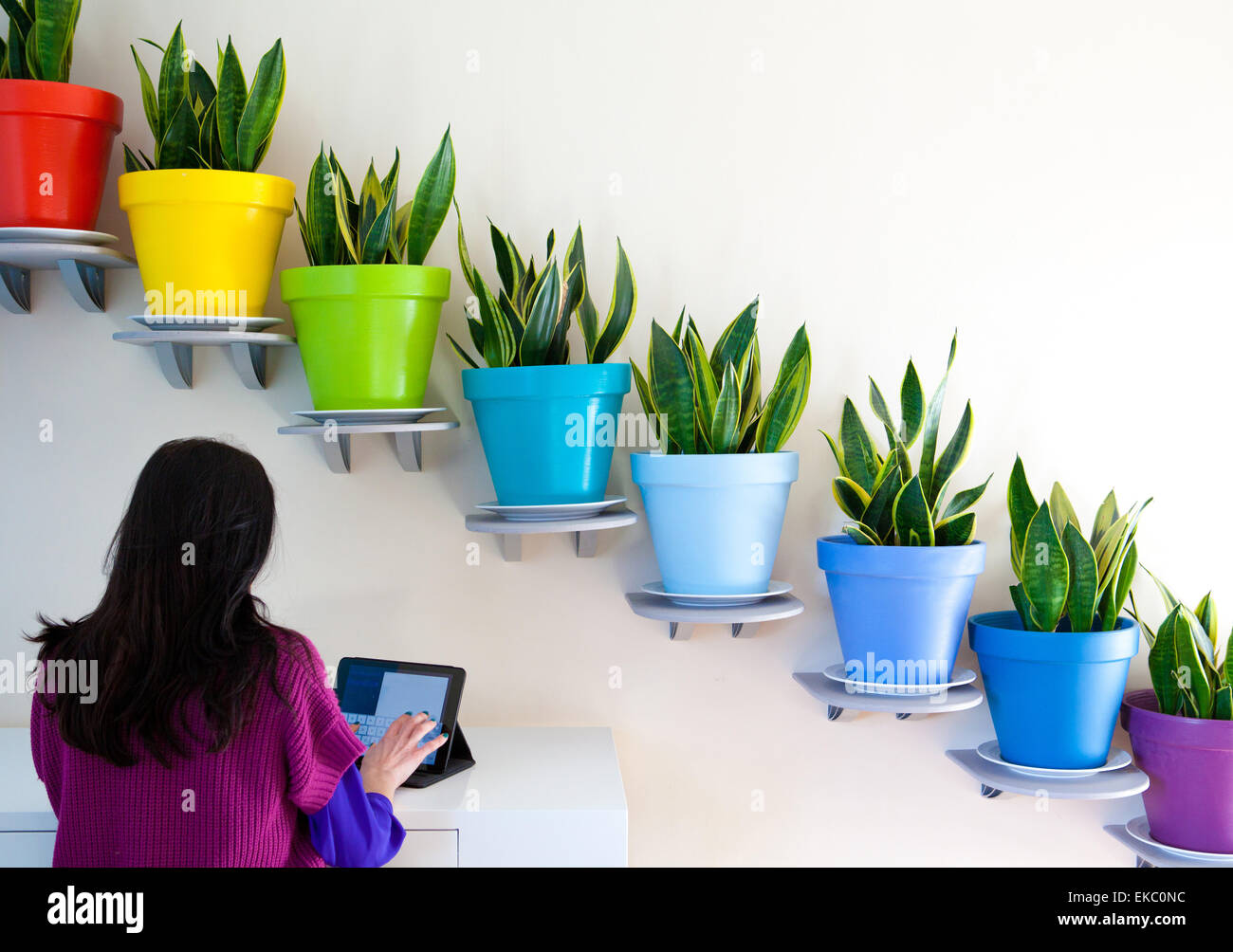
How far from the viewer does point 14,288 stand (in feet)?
4.86

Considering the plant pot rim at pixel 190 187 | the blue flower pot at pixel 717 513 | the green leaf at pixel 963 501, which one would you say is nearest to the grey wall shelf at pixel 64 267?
the plant pot rim at pixel 190 187

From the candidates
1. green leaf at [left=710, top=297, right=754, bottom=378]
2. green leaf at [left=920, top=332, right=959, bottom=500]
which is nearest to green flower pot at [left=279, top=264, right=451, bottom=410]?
green leaf at [left=710, top=297, right=754, bottom=378]

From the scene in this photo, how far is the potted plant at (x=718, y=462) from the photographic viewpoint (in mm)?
1345

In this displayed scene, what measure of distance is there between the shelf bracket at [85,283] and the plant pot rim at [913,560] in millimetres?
1246

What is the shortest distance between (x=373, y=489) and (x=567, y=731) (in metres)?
0.52

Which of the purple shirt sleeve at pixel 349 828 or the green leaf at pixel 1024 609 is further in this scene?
the green leaf at pixel 1024 609

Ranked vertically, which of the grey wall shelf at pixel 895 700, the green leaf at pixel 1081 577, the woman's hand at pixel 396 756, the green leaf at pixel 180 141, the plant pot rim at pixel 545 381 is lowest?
the woman's hand at pixel 396 756

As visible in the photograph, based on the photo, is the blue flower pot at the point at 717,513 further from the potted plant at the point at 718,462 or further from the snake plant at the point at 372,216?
the snake plant at the point at 372,216

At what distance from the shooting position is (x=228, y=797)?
36.2 inches

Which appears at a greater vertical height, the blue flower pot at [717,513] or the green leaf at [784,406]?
the green leaf at [784,406]

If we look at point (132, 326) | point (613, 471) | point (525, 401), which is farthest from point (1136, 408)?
point (132, 326)

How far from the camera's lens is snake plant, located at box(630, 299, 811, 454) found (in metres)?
1.37

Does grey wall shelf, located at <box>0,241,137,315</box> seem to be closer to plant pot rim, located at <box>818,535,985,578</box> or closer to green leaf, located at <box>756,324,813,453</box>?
green leaf, located at <box>756,324,813,453</box>
